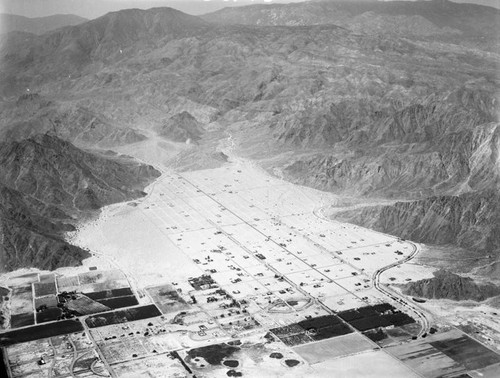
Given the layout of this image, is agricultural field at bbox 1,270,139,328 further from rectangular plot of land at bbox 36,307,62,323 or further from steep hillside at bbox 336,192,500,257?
steep hillside at bbox 336,192,500,257

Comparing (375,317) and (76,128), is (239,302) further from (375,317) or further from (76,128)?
(76,128)

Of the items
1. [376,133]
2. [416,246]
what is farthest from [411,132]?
[416,246]

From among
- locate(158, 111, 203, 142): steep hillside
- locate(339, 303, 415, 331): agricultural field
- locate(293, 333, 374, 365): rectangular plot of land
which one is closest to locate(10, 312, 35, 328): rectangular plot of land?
locate(293, 333, 374, 365): rectangular plot of land

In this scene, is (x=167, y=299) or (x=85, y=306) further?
(x=167, y=299)

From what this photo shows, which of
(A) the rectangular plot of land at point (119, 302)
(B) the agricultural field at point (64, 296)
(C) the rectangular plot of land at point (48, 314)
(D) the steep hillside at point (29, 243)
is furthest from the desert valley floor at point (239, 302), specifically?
(D) the steep hillside at point (29, 243)

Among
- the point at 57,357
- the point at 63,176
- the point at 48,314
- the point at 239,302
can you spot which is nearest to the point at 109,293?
the point at 48,314

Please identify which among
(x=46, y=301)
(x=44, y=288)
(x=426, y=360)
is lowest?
(x=44, y=288)
